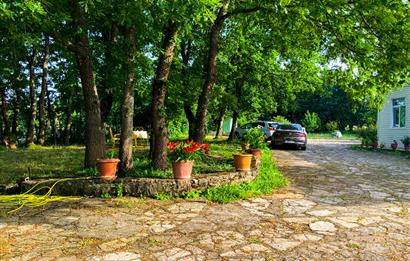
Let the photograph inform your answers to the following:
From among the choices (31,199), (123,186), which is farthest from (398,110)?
(31,199)

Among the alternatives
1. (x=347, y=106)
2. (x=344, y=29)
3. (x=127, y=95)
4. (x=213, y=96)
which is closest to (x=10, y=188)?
(x=127, y=95)

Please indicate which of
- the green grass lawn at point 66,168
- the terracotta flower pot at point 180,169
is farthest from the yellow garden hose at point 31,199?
the terracotta flower pot at point 180,169

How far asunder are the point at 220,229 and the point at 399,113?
59.9ft

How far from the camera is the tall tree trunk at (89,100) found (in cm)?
823

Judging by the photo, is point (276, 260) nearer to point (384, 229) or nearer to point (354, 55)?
point (384, 229)

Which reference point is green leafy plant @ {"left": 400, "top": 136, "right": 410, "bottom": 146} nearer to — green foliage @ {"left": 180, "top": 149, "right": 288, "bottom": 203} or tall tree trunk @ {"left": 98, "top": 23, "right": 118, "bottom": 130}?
green foliage @ {"left": 180, "top": 149, "right": 288, "bottom": 203}

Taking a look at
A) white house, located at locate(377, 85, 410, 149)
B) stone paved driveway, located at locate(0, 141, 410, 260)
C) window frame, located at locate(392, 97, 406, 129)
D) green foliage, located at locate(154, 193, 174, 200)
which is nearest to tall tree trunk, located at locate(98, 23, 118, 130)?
green foliage, located at locate(154, 193, 174, 200)

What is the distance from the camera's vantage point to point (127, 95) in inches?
314

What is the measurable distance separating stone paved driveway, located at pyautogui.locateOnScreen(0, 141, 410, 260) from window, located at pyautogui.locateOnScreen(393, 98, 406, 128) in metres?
13.8

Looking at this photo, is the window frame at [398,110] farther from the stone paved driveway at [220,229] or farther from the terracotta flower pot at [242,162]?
the terracotta flower pot at [242,162]

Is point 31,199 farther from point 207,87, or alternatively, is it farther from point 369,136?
point 369,136

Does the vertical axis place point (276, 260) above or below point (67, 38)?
below

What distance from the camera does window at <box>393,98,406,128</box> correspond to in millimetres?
19406

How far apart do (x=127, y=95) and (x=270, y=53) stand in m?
11.5
